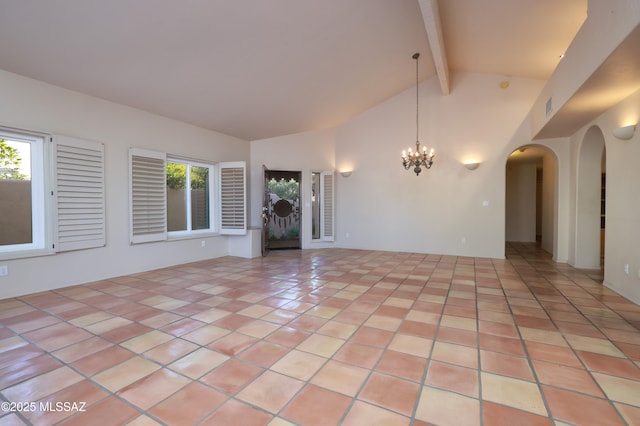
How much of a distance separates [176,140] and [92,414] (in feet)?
15.4

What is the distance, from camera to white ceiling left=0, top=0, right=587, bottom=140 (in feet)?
9.60

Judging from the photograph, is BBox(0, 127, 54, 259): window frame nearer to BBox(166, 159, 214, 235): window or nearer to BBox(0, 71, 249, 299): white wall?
BBox(0, 71, 249, 299): white wall

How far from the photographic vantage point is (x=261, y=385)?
5.75ft

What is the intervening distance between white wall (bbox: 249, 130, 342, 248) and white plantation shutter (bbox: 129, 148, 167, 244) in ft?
7.44

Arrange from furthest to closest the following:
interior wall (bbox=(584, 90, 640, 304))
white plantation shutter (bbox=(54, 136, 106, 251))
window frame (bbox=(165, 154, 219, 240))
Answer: window frame (bbox=(165, 154, 219, 240)) → white plantation shutter (bbox=(54, 136, 106, 251)) → interior wall (bbox=(584, 90, 640, 304))

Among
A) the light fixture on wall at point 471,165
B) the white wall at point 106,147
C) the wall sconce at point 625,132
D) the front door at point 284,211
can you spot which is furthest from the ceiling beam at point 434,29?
the white wall at point 106,147

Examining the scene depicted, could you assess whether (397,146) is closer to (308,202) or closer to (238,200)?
(308,202)

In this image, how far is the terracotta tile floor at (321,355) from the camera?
154 cm

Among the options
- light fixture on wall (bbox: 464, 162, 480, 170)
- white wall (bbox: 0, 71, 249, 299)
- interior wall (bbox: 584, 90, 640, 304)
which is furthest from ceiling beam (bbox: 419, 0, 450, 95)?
white wall (bbox: 0, 71, 249, 299)

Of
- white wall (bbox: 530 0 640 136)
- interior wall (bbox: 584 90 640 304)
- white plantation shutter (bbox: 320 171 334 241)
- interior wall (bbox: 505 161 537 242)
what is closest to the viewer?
white wall (bbox: 530 0 640 136)

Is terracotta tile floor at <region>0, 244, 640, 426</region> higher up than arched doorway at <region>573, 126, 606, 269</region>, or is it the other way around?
arched doorway at <region>573, 126, 606, 269</region>

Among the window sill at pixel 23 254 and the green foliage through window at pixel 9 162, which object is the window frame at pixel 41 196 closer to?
the window sill at pixel 23 254

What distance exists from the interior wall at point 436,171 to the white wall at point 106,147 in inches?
145

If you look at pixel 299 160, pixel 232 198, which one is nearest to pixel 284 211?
pixel 299 160
